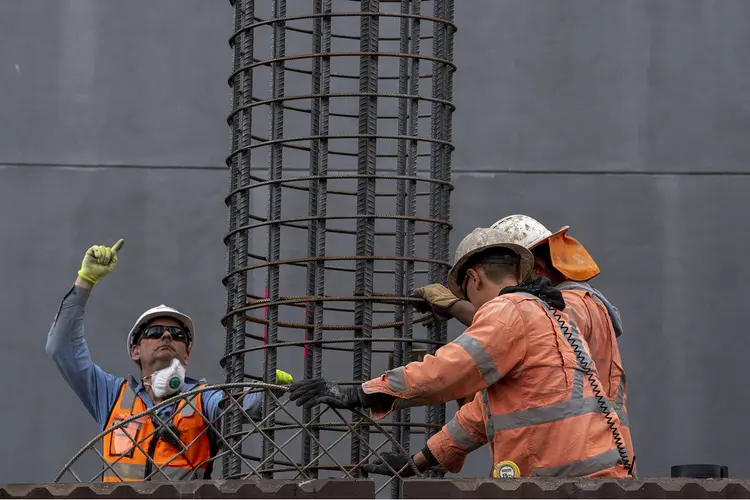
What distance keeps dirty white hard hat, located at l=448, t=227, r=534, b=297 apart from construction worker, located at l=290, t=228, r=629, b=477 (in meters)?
0.29

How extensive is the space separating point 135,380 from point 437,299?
2.09m

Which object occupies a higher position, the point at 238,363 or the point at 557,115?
the point at 557,115

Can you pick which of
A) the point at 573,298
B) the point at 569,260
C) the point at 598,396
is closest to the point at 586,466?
the point at 598,396

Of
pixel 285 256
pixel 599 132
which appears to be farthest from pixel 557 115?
pixel 285 256

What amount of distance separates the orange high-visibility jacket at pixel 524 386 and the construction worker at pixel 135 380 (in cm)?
188

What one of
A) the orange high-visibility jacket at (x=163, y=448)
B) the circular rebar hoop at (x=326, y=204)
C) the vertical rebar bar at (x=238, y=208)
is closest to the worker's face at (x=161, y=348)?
the orange high-visibility jacket at (x=163, y=448)

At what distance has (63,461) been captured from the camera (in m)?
11.5

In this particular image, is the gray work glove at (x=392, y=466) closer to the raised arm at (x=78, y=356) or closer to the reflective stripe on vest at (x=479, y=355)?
the reflective stripe on vest at (x=479, y=355)

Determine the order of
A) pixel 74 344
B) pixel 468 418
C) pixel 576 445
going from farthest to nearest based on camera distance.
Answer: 1. pixel 74 344
2. pixel 468 418
3. pixel 576 445

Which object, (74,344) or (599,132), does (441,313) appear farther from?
(599,132)

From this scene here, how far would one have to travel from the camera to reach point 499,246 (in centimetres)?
689

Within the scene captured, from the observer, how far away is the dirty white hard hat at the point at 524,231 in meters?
7.39

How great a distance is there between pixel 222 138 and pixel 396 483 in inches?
195

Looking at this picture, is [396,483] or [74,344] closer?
[396,483]
